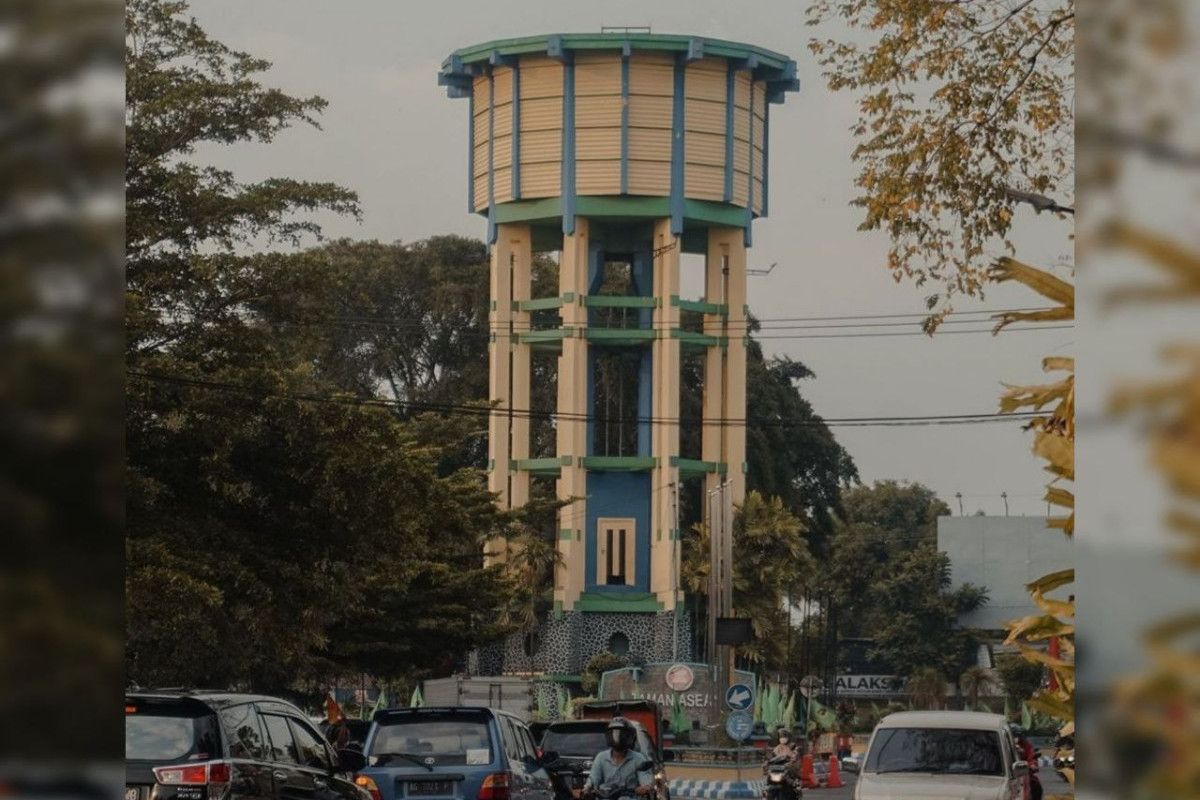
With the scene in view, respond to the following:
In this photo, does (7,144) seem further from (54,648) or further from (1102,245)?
(1102,245)

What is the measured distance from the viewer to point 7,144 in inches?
72.8

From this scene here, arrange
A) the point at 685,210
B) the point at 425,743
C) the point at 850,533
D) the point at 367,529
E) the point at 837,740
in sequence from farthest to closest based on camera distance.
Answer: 1. the point at 850,533
2. the point at 685,210
3. the point at 837,740
4. the point at 367,529
5. the point at 425,743

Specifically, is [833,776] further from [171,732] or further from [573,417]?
[171,732]

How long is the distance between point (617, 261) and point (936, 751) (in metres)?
38.7

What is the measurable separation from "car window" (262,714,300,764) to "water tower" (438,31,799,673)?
33.9 meters

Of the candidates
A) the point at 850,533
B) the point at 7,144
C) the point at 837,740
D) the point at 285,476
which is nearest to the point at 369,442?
the point at 285,476

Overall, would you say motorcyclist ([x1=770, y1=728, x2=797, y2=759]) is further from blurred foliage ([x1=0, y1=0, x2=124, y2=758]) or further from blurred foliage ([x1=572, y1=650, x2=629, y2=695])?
blurred foliage ([x1=572, y1=650, x2=629, y2=695])

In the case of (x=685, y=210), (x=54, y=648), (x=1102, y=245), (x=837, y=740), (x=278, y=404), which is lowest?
(x=837, y=740)

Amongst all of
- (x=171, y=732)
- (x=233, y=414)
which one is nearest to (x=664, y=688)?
(x=233, y=414)

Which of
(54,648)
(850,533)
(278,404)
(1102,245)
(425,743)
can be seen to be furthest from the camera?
(850,533)

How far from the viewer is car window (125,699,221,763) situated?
379 inches

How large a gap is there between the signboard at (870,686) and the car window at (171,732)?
45.2 meters

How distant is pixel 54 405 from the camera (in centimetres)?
190

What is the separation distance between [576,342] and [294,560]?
2956 centimetres
